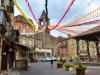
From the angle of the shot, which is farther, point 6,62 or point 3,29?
point 6,62

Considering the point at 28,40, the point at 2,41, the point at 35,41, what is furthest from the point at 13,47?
the point at 35,41

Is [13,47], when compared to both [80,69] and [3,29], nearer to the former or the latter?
[3,29]

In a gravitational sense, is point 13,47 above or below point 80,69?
above

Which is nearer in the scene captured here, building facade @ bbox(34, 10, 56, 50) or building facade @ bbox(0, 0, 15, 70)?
building facade @ bbox(0, 0, 15, 70)

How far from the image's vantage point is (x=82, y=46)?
99.8m

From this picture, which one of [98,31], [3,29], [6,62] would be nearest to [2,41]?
[3,29]

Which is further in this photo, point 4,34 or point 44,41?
point 44,41

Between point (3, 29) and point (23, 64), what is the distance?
11440 millimetres

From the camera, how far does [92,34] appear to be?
127 feet

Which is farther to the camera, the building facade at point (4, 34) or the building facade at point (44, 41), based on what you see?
the building facade at point (44, 41)

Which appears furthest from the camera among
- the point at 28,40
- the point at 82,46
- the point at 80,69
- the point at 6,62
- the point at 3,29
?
the point at 82,46

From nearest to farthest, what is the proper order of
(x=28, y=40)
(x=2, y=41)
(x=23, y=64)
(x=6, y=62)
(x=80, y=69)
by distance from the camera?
(x=80, y=69) → (x=2, y=41) → (x=6, y=62) → (x=23, y=64) → (x=28, y=40)

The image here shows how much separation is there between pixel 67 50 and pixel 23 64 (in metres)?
73.6

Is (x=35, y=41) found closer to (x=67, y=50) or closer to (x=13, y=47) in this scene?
(x=67, y=50)
